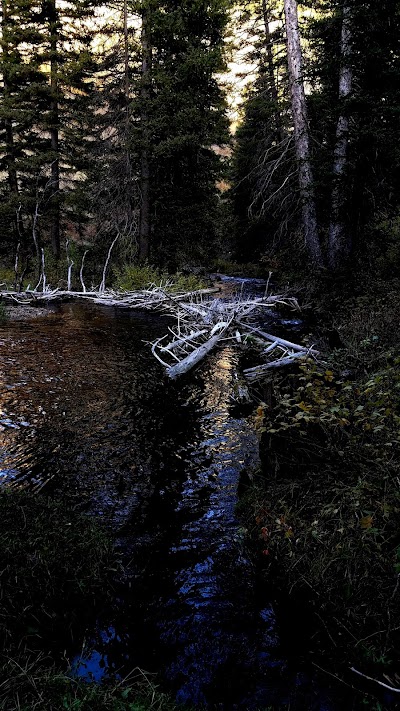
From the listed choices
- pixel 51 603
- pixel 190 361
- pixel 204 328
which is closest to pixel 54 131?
pixel 204 328

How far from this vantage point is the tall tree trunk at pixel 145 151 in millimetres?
20297

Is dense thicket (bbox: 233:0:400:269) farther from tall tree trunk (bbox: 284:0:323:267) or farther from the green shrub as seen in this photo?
the green shrub

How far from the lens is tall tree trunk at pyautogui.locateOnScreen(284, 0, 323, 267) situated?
14.6 meters

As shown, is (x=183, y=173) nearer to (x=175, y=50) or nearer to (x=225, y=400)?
(x=175, y=50)

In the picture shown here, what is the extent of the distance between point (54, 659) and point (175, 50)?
25699 mm

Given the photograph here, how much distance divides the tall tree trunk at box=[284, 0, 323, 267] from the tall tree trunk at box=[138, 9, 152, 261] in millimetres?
7826

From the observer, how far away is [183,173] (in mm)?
22938

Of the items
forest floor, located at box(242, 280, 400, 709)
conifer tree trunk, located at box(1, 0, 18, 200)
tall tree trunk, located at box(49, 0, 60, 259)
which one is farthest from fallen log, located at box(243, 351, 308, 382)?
conifer tree trunk, located at box(1, 0, 18, 200)

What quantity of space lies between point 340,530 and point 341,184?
11.6m

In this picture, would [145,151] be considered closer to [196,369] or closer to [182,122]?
[182,122]

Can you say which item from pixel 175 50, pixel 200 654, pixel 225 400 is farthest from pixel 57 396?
pixel 175 50

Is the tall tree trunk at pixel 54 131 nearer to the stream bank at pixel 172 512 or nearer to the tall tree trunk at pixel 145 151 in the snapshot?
the tall tree trunk at pixel 145 151

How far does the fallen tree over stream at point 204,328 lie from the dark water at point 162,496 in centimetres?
43

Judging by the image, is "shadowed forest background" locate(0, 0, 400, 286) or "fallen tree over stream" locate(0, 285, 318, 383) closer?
"fallen tree over stream" locate(0, 285, 318, 383)
